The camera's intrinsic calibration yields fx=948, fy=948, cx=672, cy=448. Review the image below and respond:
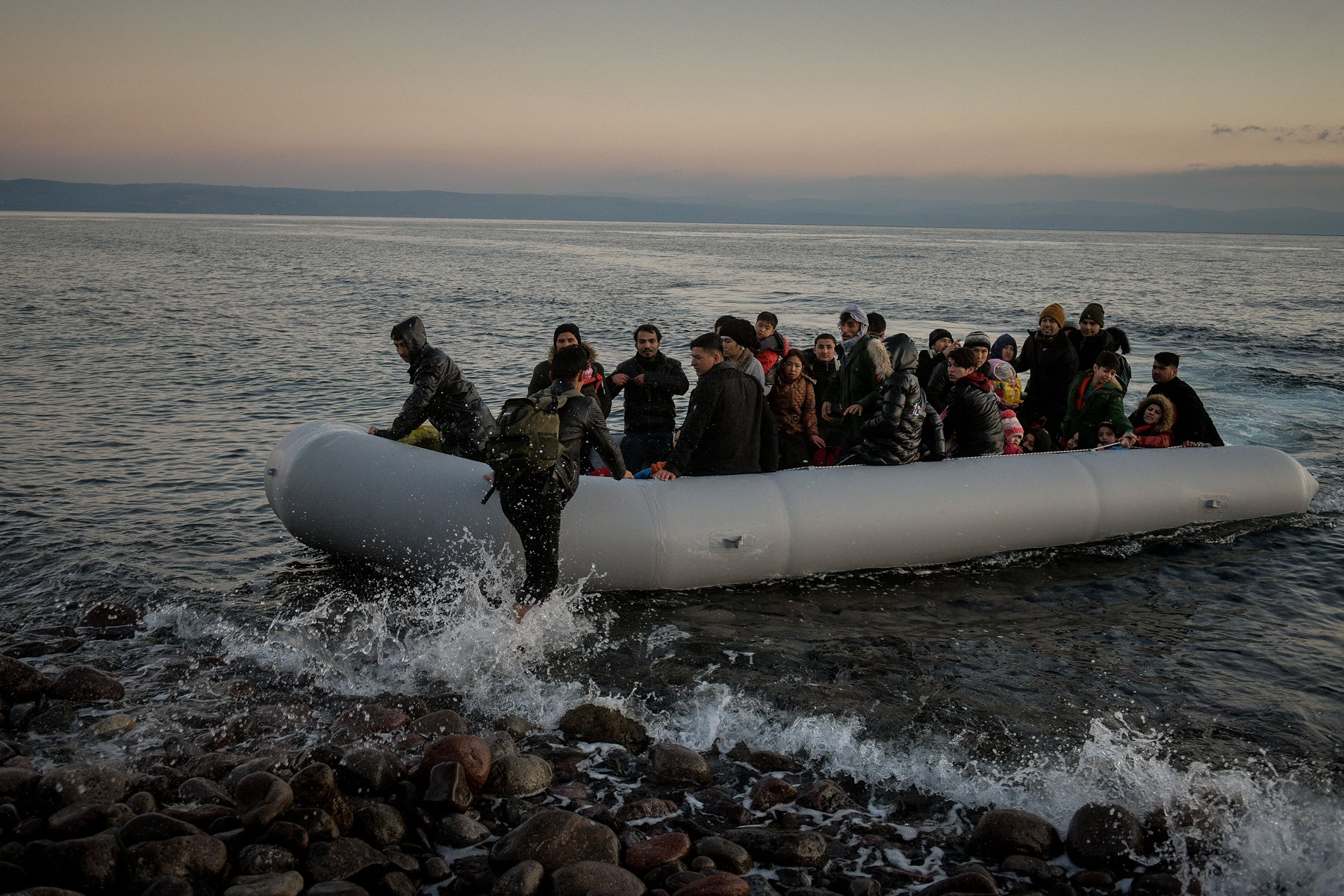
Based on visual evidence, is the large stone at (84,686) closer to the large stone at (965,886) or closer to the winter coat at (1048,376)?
the large stone at (965,886)

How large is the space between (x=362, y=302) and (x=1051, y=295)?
26.9 meters

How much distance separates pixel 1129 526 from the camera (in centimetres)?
757

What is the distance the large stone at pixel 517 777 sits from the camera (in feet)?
13.8

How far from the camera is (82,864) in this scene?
10.6ft

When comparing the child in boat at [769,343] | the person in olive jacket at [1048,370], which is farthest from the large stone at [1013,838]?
the person in olive jacket at [1048,370]

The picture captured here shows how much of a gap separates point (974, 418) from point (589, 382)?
3022mm

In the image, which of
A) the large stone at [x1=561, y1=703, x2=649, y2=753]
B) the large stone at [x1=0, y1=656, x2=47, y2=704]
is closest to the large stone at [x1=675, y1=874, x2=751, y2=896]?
the large stone at [x1=561, y1=703, x2=649, y2=753]

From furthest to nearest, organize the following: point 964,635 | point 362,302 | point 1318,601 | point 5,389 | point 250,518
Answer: point 362,302 < point 5,389 < point 250,518 < point 1318,601 < point 964,635

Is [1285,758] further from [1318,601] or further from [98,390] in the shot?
[98,390]

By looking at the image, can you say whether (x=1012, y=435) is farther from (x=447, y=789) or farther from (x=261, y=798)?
(x=261, y=798)

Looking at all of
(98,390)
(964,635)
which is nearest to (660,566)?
(964,635)

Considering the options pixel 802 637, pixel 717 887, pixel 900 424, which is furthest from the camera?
pixel 900 424

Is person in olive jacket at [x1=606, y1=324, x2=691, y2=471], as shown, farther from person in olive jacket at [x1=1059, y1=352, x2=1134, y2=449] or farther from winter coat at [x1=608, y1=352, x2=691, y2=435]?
person in olive jacket at [x1=1059, y1=352, x2=1134, y2=449]

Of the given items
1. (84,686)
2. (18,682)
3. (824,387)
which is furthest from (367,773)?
(824,387)
